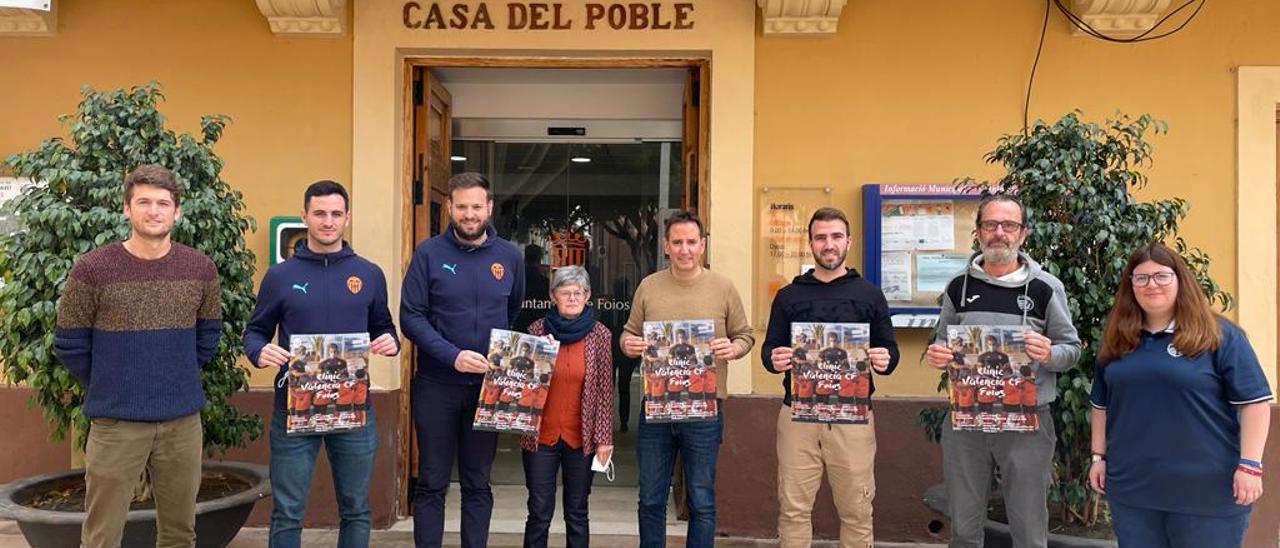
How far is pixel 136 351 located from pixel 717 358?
7.74ft

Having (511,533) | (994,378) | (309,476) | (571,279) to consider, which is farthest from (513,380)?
(511,533)

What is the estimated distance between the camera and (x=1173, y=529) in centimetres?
314

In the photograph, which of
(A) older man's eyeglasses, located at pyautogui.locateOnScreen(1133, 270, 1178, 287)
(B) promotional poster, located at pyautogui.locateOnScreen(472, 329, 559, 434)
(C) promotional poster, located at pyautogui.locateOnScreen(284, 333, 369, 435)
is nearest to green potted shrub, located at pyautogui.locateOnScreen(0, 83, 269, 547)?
(C) promotional poster, located at pyautogui.locateOnScreen(284, 333, 369, 435)

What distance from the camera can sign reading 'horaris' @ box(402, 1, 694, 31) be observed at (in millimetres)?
5461

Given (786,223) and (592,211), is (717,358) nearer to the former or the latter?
(786,223)

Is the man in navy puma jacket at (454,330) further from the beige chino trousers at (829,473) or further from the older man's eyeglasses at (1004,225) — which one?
the older man's eyeglasses at (1004,225)

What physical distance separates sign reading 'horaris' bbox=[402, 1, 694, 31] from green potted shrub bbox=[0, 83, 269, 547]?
1.41m

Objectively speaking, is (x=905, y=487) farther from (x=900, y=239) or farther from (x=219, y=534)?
(x=219, y=534)

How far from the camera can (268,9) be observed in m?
5.34

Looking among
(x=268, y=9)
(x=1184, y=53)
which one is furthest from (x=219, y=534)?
(x=1184, y=53)

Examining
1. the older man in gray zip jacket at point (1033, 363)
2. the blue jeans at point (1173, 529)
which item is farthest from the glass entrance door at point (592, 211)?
the blue jeans at point (1173, 529)

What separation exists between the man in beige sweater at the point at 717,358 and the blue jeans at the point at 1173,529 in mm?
1604

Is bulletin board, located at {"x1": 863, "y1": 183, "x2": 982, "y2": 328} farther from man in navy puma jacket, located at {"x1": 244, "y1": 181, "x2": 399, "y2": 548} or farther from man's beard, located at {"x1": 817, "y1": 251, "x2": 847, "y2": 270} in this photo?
man in navy puma jacket, located at {"x1": 244, "y1": 181, "x2": 399, "y2": 548}

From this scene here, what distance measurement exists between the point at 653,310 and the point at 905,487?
2.27m
